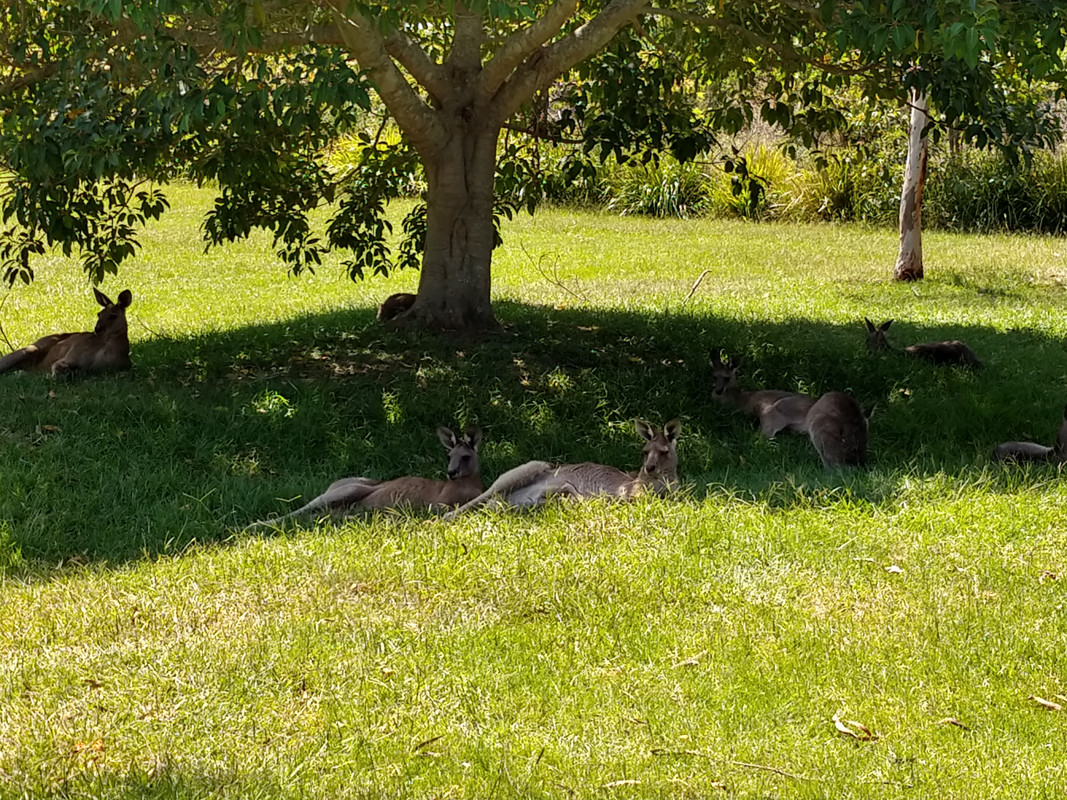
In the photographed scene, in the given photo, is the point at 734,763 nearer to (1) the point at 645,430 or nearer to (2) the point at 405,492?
(2) the point at 405,492

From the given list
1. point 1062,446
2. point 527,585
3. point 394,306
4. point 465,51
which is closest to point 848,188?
point 394,306

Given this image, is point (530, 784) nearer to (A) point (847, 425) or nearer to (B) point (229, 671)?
(B) point (229, 671)

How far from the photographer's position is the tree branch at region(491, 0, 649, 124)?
1015 centimetres

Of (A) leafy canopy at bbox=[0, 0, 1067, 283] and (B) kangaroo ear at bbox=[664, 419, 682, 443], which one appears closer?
(A) leafy canopy at bbox=[0, 0, 1067, 283]

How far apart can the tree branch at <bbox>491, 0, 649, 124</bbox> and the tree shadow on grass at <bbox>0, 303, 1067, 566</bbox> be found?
6.71 ft

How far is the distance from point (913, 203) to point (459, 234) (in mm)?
7906

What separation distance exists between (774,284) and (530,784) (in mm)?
13075

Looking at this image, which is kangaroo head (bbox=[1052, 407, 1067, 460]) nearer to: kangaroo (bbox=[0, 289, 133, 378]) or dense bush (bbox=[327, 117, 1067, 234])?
kangaroo (bbox=[0, 289, 133, 378])

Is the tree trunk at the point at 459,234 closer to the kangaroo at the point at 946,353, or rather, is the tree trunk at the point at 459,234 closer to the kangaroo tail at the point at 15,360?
the kangaroo tail at the point at 15,360

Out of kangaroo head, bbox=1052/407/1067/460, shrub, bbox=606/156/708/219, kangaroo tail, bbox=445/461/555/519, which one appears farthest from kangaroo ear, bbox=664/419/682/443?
shrub, bbox=606/156/708/219

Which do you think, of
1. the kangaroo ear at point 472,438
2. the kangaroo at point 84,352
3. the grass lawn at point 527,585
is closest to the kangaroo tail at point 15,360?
the kangaroo at point 84,352

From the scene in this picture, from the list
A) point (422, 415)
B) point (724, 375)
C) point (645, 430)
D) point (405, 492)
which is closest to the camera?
point (405, 492)

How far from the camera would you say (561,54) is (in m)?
10.6

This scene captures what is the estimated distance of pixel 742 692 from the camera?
489 centimetres
